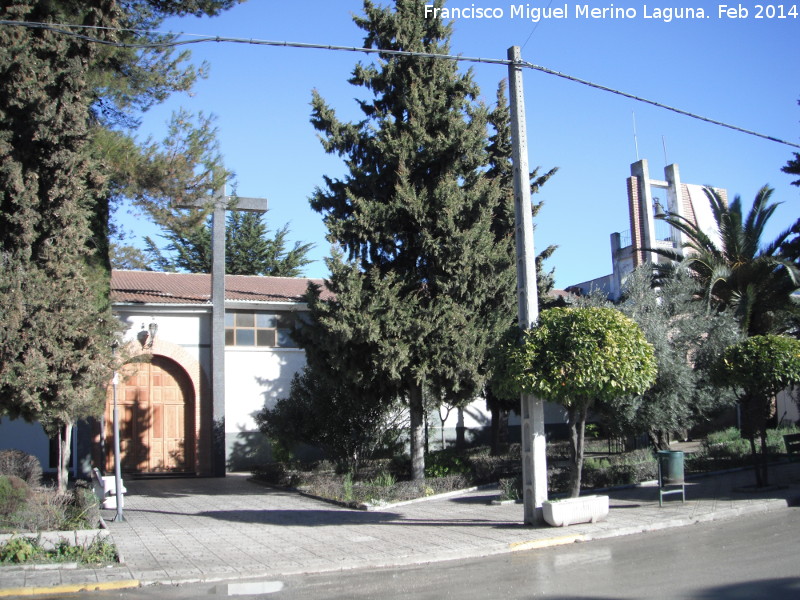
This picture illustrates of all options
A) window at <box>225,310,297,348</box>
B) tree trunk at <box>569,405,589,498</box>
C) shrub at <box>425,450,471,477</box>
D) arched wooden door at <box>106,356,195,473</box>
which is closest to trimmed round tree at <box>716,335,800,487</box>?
tree trunk at <box>569,405,589,498</box>

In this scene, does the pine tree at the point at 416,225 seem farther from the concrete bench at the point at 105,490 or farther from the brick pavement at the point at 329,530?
the concrete bench at the point at 105,490

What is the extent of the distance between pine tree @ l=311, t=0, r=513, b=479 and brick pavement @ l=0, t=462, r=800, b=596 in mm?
3007

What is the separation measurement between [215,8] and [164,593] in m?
12.3

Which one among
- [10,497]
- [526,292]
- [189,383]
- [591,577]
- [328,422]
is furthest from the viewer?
[189,383]

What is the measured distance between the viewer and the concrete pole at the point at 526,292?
11.5m

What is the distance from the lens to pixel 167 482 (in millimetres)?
20547

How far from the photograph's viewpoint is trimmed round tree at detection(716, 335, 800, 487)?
13.6 metres

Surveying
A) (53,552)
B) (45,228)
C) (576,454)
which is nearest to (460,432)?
(576,454)

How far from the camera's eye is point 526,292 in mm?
11773

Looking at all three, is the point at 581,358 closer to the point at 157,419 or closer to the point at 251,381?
the point at 251,381

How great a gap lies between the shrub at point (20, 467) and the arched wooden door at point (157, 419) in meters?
5.82

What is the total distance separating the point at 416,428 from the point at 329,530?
448 cm

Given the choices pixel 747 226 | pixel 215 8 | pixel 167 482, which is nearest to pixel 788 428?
pixel 747 226

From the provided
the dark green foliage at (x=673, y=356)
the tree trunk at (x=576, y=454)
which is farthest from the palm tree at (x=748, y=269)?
the tree trunk at (x=576, y=454)
